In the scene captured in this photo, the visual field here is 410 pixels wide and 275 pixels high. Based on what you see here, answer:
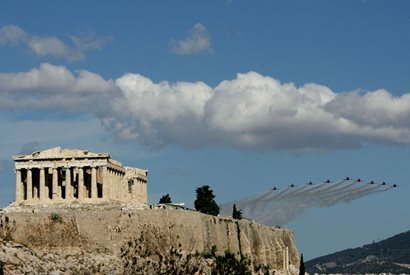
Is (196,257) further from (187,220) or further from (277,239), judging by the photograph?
(277,239)

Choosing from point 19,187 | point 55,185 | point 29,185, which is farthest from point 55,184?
point 19,187

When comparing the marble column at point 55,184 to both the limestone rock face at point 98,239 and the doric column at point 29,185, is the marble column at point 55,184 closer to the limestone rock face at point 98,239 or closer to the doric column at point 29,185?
the doric column at point 29,185

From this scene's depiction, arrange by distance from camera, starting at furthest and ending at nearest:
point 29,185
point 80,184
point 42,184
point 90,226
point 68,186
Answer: point 29,185, point 42,184, point 68,186, point 80,184, point 90,226

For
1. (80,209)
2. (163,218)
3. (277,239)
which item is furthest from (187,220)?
(277,239)

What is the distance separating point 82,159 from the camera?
156 metres

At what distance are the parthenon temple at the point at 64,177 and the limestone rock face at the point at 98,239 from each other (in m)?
4.42

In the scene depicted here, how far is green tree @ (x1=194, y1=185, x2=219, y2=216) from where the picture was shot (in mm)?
177875

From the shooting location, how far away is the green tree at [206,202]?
177875 millimetres

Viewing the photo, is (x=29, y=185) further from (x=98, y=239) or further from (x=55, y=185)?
(x=98, y=239)

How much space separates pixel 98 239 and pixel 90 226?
5.76ft

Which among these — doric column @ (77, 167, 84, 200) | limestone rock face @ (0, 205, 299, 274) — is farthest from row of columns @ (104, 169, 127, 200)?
limestone rock face @ (0, 205, 299, 274)

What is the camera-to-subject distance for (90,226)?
149125 mm

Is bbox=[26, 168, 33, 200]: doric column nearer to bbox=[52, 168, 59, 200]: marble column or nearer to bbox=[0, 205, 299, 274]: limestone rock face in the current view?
bbox=[52, 168, 59, 200]: marble column

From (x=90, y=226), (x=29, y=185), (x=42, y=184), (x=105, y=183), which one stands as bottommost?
(x=90, y=226)
